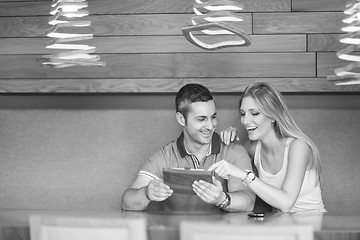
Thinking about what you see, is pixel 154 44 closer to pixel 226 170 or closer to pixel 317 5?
pixel 317 5

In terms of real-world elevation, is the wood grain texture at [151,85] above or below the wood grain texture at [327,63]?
below

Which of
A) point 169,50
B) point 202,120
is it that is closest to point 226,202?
point 202,120

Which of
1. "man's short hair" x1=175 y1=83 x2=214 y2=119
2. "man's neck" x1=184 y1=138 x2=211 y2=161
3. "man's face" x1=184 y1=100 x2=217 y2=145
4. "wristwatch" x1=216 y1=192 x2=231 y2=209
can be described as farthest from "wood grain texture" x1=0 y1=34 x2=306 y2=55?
"wristwatch" x1=216 y1=192 x2=231 y2=209

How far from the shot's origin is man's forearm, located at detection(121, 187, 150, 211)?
4.33 meters

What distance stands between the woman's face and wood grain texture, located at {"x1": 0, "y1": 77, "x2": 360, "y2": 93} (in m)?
0.55

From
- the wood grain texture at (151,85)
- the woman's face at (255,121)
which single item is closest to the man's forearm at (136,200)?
the woman's face at (255,121)

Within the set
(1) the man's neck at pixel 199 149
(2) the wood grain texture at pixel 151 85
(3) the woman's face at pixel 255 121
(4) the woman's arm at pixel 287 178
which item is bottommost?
(4) the woman's arm at pixel 287 178

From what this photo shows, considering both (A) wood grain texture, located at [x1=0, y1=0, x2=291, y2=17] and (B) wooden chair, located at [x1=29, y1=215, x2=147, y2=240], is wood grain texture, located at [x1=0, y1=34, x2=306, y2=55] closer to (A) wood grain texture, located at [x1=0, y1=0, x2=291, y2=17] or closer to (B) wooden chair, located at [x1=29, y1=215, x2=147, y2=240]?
(A) wood grain texture, located at [x1=0, y1=0, x2=291, y2=17]

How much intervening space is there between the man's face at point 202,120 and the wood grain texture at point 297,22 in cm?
85

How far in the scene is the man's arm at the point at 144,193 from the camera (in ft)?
13.7

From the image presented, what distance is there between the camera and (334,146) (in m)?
5.12

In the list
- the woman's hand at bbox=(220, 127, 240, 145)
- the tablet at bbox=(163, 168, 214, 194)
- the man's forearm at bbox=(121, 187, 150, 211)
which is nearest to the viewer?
the tablet at bbox=(163, 168, 214, 194)

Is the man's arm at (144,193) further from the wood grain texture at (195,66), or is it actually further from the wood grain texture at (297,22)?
the wood grain texture at (297,22)

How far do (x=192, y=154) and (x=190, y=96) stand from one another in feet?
1.25
